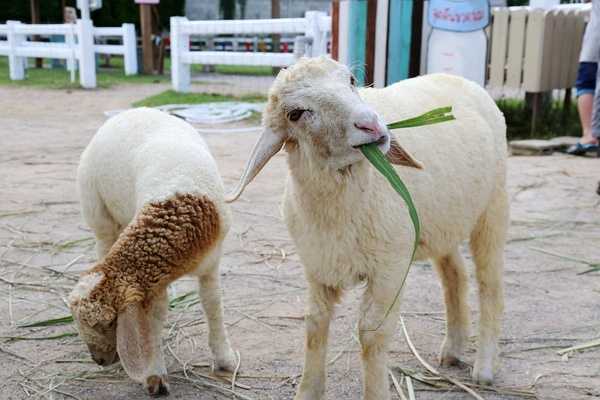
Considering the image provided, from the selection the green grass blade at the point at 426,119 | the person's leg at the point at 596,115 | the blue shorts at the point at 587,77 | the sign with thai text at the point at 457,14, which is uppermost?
the sign with thai text at the point at 457,14

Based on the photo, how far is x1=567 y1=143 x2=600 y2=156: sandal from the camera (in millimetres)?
7238

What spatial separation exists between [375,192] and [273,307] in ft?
4.71

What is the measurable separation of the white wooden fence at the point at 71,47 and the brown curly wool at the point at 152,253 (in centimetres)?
1260

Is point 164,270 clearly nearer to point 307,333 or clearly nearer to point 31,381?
point 307,333

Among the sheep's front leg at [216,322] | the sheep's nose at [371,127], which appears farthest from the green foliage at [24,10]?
the sheep's nose at [371,127]

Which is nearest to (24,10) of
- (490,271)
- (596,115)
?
(596,115)

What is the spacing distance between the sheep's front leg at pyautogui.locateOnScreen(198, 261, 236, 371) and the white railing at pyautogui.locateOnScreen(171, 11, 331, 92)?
25.1ft

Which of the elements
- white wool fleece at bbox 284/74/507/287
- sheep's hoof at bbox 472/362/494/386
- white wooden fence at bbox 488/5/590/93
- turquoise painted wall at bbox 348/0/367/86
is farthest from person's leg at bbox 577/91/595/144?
sheep's hoof at bbox 472/362/494/386

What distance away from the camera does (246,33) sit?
1239cm

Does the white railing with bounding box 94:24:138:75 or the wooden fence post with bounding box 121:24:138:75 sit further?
the wooden fence post with bounding box 121:24:138:75

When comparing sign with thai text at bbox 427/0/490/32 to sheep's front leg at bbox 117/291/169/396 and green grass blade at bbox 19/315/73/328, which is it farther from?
sheep's front leg at bbox 117/291/169/396

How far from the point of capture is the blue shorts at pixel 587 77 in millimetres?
6980

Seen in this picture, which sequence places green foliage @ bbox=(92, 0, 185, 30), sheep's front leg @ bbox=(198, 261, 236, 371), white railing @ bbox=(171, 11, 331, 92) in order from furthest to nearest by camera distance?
green foliage @ bbox=(92, 0, 185, 30) → white railing @ bbox=(171, 11, 331, 92) → sheep's front leg @ bbox=(198, 261, 236, 371)

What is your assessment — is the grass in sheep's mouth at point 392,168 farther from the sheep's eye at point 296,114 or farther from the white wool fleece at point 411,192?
the sheep's eye at point 296,114
